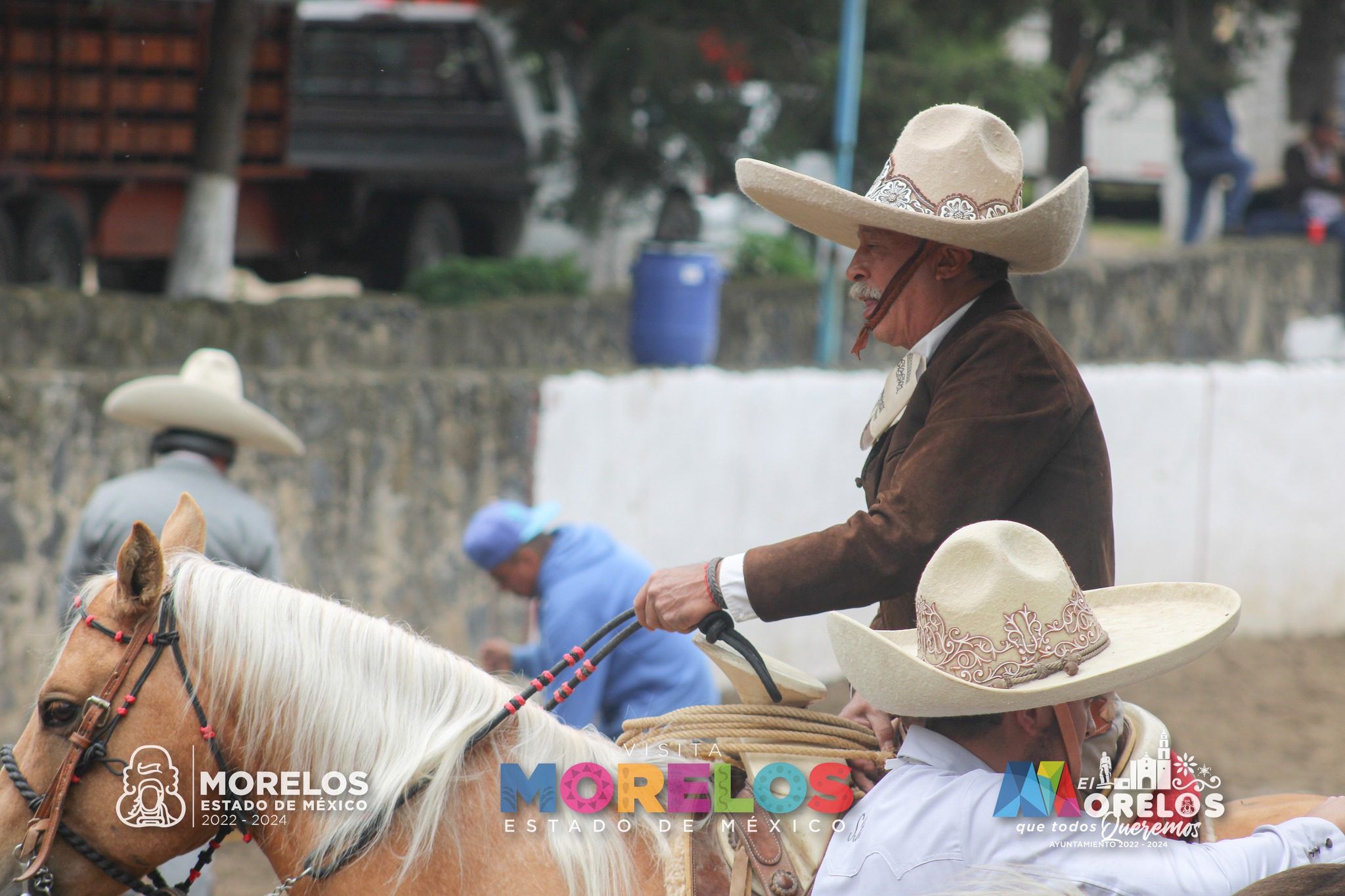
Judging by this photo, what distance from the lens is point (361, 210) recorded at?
1346 centimetres

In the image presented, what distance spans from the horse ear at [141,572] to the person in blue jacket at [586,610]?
2.36m

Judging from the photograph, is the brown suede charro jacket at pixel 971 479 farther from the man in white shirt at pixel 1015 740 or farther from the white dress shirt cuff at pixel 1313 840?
the white dress shirt cuff at pixel 1313 840

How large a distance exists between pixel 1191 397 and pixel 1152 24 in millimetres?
7632

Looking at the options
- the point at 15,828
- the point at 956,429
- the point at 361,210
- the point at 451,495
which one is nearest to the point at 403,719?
the point at 15,828

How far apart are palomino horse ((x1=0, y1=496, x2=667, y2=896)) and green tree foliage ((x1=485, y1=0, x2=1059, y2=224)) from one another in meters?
8.81

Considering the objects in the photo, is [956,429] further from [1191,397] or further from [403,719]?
[1191,397]

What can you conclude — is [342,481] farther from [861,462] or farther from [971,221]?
[971,221]

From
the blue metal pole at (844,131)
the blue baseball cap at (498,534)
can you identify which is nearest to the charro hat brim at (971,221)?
the blue baseball cap at (498,534)

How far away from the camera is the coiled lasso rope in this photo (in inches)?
98.5

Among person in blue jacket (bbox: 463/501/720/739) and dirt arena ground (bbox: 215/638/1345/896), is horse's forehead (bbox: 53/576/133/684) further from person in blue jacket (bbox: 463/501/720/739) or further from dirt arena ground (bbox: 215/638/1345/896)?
dirt arena ground (bbox: 215/638/1345/896)

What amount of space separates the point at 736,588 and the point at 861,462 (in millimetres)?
5506

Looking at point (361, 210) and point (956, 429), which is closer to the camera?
point (956, 429)

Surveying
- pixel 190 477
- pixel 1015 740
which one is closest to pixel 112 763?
pixel 1015 740

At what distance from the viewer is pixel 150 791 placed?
2.37 meters
